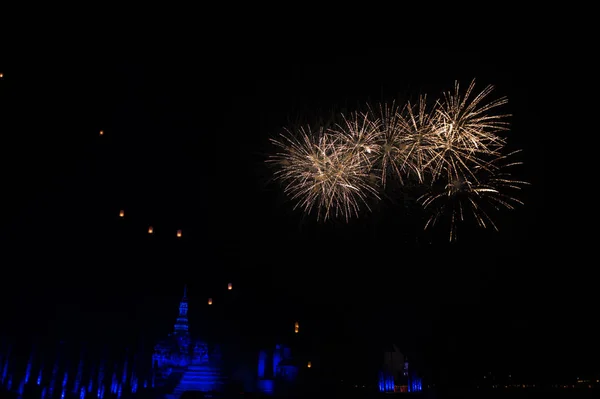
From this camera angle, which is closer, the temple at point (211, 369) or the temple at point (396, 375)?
the temple at point (211, 369)

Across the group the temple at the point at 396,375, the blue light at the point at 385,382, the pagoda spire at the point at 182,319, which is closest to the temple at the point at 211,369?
the pagoda spire at the point at 182,319

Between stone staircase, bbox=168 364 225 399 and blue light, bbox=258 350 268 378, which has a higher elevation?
blue light, bbox=258 350 268 378

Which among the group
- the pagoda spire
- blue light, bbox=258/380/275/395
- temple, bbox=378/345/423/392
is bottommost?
blue light, bbox=258/380/275/395

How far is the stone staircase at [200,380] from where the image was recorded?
1447 inches

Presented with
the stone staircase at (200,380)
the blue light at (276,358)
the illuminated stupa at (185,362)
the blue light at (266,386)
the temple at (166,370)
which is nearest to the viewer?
the temple at (166,370)

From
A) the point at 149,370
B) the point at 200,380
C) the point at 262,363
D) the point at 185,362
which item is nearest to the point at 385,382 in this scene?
the point at 262,363

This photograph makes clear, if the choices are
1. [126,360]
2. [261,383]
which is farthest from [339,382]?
[126,360]

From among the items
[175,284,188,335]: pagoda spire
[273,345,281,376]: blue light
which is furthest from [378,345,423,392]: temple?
[175,284,188,335]: pagoda spire

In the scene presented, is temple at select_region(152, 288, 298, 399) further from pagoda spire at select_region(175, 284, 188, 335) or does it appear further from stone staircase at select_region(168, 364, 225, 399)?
Answer: pagoda spire at select_region(175, 284, 188, 335)

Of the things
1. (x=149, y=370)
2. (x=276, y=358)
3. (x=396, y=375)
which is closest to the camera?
(x=149, y=370)

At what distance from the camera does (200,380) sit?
1465 inches

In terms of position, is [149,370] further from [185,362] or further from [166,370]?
[185,362]

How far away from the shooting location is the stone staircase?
3675 centimetres

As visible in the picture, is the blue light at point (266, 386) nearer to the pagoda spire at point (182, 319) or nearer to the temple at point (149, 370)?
the temple at point (149, 370)
